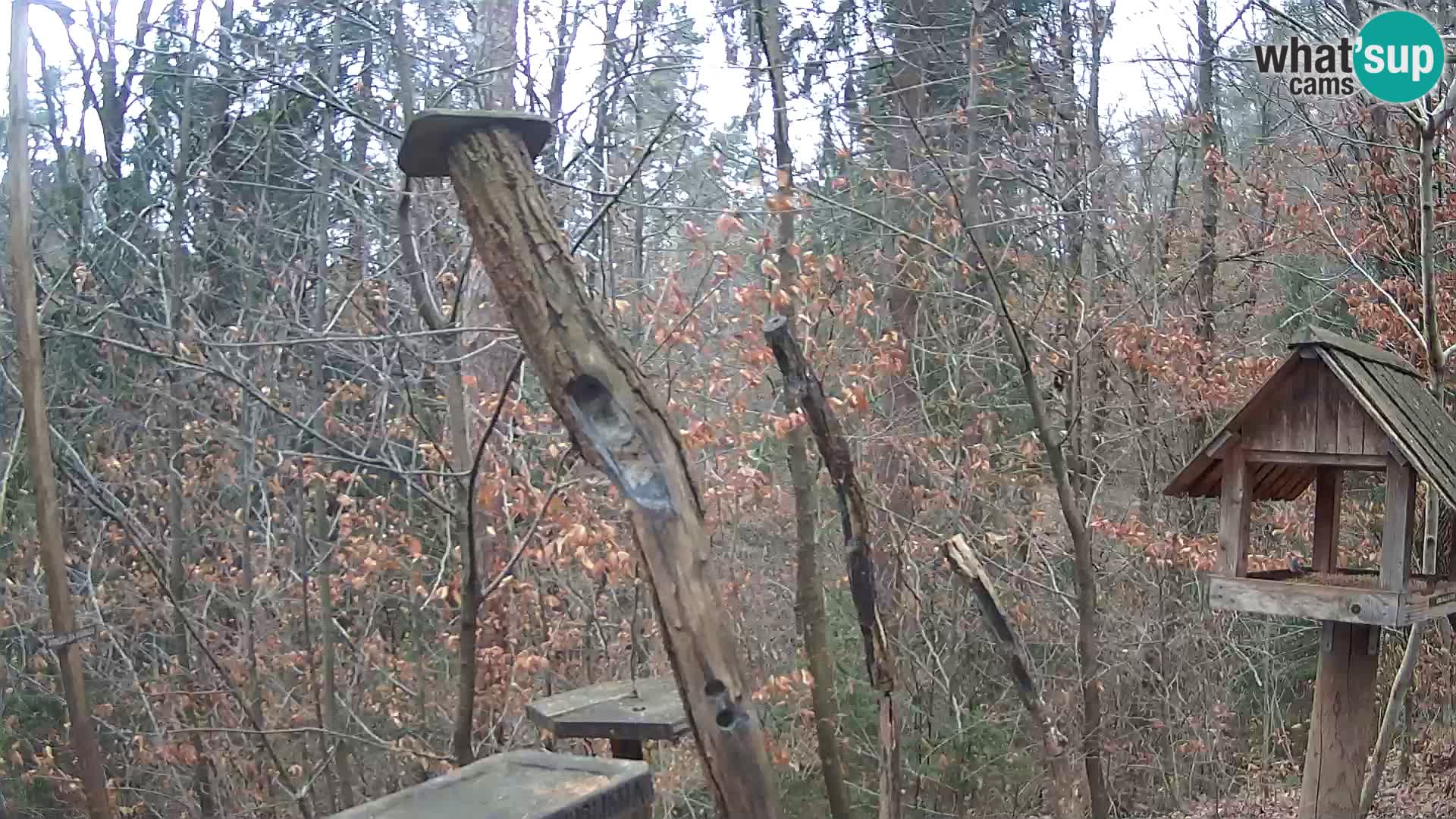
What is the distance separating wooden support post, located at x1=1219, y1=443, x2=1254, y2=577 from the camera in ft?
10.5

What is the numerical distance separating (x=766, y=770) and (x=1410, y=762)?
676cm

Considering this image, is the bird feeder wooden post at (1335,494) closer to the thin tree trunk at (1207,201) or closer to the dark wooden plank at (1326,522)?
the dark wooden plank at (1326,522)

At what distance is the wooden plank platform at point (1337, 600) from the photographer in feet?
9.52

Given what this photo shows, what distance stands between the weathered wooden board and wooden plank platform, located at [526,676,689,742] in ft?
5.27

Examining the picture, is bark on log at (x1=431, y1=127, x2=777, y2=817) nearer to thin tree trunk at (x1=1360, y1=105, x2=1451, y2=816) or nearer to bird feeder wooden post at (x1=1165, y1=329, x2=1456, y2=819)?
bird feeder wooden post at (x1=1165, y1=329, x2=1456, y2=819)

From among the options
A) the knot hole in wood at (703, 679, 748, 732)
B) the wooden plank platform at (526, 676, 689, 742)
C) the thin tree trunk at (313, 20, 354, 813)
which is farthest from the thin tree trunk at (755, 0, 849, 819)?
the knot hole in wood at (703, 679, 748, 732)

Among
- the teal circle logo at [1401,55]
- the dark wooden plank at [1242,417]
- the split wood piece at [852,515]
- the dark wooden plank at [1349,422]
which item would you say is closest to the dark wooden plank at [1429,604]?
the dark wooden plank at [1349,422]

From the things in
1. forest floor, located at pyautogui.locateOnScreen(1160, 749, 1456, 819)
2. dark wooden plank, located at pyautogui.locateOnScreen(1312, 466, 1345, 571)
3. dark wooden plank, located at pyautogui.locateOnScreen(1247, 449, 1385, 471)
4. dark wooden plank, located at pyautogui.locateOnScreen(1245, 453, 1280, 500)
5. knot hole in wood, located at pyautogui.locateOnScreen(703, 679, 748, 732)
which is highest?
dark wooden plank, located at pyautogui.locateOnScreen(1247, 449, 1385, 471)

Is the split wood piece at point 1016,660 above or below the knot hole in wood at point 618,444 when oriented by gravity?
below

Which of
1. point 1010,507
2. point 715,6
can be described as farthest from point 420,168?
point 1010,507

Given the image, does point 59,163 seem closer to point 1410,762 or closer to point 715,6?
point 715,6

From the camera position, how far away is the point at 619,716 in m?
3.36

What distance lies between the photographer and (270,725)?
6.57 metres

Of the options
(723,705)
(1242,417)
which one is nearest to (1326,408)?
(1242,417)
